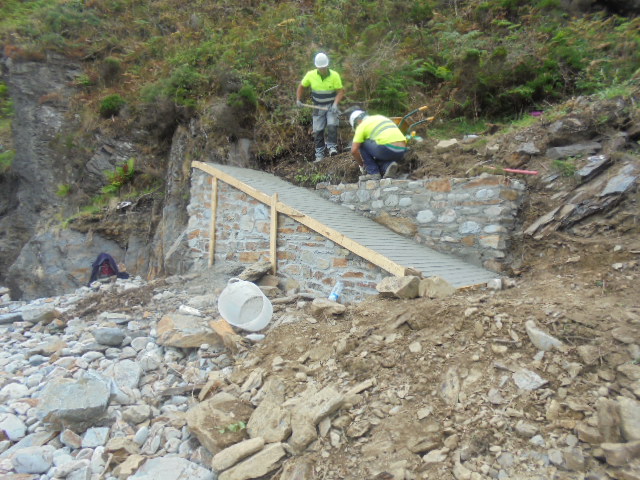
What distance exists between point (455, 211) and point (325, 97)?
12.4 ft

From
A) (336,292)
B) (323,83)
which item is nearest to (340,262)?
(336,292)

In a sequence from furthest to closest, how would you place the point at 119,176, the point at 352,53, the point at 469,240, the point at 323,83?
the point at 119,176 < the point at 352,53 < the point at 323,83 < the point at 469,240

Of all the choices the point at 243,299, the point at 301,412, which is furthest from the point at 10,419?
the point at 301,412

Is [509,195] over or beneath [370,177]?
beneath

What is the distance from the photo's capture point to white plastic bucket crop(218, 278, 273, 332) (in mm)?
4496

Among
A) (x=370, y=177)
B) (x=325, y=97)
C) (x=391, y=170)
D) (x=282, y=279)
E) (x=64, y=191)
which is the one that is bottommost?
(x=282, y=279)

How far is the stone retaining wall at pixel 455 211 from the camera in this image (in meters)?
5.58

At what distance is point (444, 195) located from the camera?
5977 millimetres

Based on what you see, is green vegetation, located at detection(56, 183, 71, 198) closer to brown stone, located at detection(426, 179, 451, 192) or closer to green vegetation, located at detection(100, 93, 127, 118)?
green vegetation, located at detection(100, 93, 127, 118)

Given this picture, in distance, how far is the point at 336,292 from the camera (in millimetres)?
5117

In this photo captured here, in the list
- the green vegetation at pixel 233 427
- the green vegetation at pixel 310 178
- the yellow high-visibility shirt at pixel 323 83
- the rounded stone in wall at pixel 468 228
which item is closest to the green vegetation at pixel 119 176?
the green vegetation at pixel 310 178

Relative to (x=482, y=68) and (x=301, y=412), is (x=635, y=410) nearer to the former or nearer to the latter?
(x=301, y=412)

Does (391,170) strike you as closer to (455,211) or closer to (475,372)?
(455,211)

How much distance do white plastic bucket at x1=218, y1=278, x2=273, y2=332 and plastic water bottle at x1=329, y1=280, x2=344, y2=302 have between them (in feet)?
2.88
